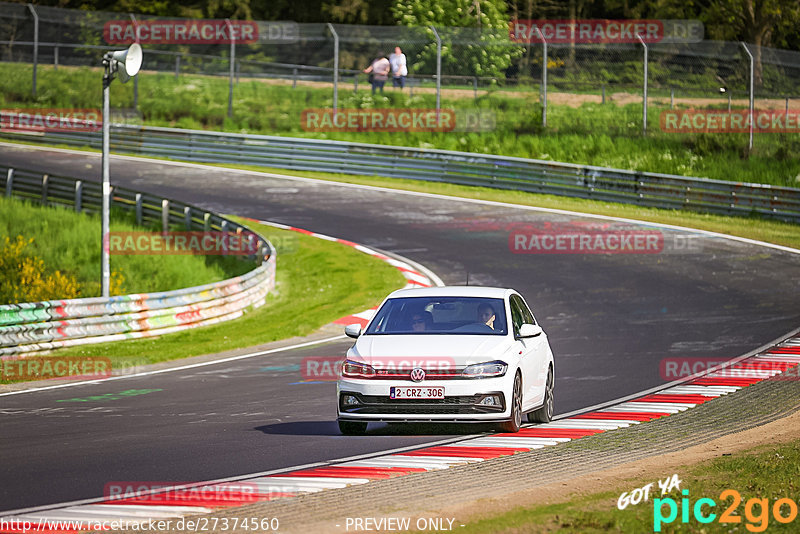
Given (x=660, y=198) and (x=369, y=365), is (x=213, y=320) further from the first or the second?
(x=660, y=198)

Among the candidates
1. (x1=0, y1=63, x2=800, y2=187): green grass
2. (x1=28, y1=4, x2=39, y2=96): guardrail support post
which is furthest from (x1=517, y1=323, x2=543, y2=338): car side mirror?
(x1=28, y1=4, x2=39, y2=96): guardrail support post

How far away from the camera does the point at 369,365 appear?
1075 centimetres

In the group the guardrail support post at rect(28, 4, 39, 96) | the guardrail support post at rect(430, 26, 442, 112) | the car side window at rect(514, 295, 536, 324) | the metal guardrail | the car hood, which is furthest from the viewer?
the guardrail support post at rect(28, 4, 39, 96)

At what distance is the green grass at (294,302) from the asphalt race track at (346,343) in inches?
47.5

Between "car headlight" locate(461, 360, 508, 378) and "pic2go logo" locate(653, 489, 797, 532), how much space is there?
2.96m

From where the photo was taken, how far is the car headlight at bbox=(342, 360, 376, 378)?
10734 mm

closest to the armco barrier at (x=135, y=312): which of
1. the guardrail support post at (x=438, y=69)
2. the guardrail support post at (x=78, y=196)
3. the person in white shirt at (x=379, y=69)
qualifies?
the guardrail support post at (x=78, y=196)

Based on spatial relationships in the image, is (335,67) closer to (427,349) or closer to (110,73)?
(110,73)

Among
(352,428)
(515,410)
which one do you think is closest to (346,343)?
(352,428)

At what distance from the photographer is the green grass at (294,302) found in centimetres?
1859

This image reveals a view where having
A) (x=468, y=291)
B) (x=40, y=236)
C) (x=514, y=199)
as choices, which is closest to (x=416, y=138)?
(x=514, y=199)

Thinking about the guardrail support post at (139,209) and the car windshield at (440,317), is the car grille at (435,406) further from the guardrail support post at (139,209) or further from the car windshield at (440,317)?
the guardrail support post at (139,209)

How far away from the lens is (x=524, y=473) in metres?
9.27

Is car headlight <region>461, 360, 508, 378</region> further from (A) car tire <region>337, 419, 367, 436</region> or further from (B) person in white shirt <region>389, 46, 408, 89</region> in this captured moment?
(B) person in white shirt <region>389, 46, 408, 89</region>
